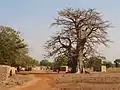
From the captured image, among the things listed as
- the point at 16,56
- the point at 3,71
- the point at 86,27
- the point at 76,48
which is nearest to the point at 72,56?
the point at 76,48

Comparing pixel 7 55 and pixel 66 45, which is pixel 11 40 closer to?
pixel 7 55

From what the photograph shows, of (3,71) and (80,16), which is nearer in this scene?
(3,71)

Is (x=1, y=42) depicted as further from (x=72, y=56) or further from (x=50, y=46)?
(x=72, y=56)

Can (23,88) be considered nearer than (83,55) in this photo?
Yes

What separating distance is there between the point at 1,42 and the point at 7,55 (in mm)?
1686

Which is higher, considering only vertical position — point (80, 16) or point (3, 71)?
point (80, 16)

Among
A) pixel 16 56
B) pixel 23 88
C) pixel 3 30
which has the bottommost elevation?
pixel 23 88

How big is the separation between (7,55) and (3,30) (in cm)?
359

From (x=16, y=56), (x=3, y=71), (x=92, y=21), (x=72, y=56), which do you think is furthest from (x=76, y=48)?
(x=3, y=71)

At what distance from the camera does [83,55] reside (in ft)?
132

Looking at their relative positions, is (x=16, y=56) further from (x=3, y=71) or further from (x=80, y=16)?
(x=3, y=71)

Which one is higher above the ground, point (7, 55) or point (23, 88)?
point (7, 55)

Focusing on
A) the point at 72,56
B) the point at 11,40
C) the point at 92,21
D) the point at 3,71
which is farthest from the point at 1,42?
the point at 3,71

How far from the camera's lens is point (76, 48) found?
39.8m
